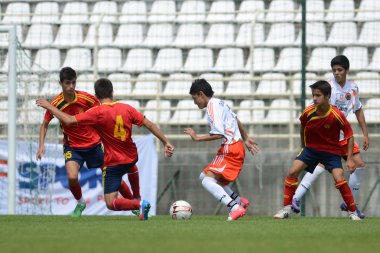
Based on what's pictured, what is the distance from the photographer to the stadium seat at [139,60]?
19.6 metres

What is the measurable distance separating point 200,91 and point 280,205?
5277 millimetres

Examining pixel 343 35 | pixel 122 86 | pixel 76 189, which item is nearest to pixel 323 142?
pixel 76 189

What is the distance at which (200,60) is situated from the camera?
19.5 metres

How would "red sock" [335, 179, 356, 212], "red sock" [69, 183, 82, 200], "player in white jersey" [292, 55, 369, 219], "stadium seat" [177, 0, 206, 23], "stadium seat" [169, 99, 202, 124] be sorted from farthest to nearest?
"stadium seat" [177, 0, 206, 23] → "stadium seat" [169, 99, 202, 124] → "red sock" [69, 183, 82, 200] → "player in white jersey" [292, 55, 369, 219] → "red sock" [335, 179, 356, 212]

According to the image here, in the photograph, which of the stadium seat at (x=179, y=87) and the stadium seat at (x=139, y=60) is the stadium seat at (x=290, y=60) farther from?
the stadium seat at (x=139, y=60)

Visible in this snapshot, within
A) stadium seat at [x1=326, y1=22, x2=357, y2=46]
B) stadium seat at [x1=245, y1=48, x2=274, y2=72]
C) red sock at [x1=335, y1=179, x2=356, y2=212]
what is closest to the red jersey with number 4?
red sock at [x1=335, y1=179, x2=356, y2=212]

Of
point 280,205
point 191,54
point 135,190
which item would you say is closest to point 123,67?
point 191,54

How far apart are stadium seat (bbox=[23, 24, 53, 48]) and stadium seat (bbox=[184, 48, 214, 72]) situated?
322cm

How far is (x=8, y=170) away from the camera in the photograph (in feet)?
46.3

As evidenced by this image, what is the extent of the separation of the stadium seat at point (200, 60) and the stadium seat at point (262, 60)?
83cm

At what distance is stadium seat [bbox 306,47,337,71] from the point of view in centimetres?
1812

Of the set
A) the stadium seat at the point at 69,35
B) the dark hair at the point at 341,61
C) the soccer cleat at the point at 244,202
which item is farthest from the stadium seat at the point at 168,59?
the soccer cleat at the point at 244,202

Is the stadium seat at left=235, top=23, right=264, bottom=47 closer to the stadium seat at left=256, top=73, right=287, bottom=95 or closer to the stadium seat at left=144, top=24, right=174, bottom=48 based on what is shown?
the stadium seat at left=256, top=73, right=287, bottom=95

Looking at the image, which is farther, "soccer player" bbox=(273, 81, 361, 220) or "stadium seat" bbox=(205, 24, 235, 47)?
"stadium seat" bbox=(205, 24, 235, 47)
